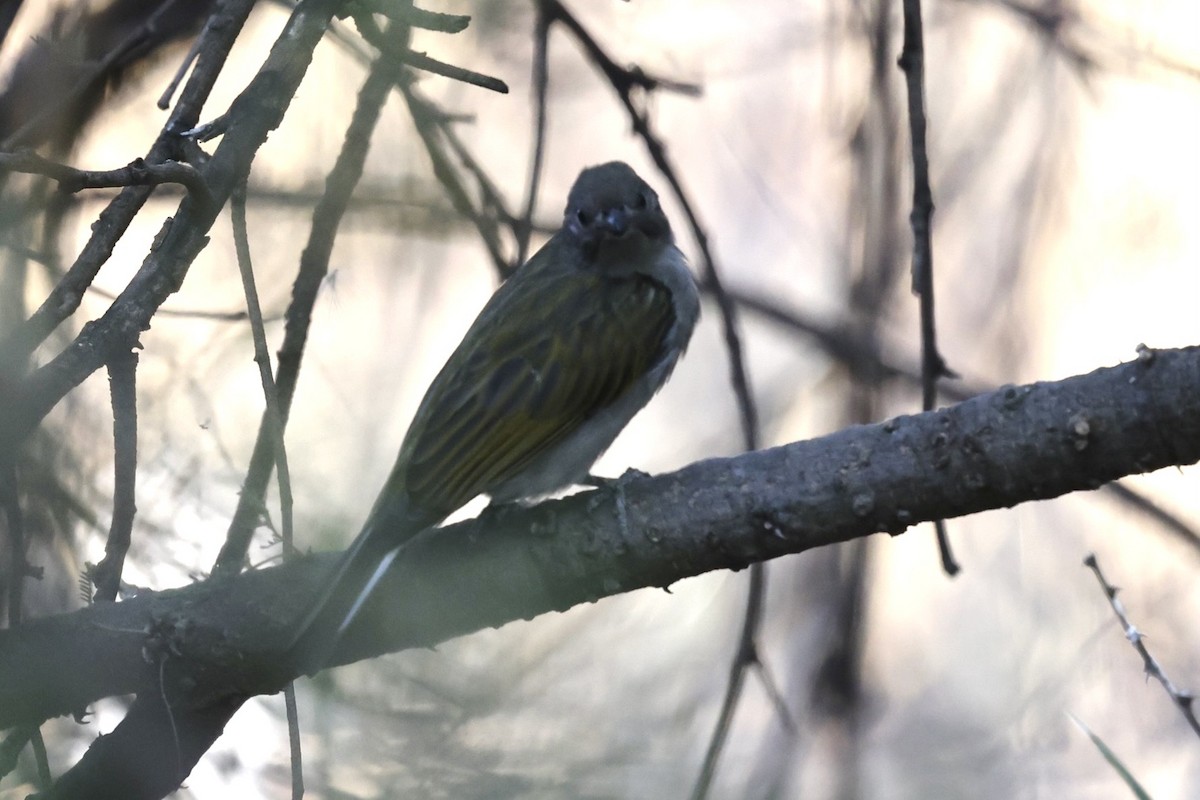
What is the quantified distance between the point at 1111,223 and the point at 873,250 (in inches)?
39.5

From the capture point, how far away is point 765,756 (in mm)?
6055

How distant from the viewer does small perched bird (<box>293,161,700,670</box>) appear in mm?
4238

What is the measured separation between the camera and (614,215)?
5.21m

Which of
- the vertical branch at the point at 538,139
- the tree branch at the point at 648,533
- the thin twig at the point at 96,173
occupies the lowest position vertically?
the tree branch at the point at 648,533

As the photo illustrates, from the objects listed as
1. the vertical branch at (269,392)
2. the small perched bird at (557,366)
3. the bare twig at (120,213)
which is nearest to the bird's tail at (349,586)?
the small perched bird at (557,366)

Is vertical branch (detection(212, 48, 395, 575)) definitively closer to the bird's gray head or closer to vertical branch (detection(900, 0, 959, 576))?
the bird's gray head

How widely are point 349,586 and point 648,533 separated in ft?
2.54

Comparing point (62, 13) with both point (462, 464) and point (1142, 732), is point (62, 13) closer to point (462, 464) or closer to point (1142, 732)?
point (462, 464)

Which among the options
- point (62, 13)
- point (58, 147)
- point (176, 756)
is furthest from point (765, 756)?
point (62, 13)

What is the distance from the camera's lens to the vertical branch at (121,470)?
3236mm

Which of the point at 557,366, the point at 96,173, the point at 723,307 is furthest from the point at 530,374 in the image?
the point at 96,173

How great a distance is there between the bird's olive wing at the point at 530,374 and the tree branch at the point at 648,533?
313 millimetres

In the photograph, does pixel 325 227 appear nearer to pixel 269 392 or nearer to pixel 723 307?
pixel 269 392

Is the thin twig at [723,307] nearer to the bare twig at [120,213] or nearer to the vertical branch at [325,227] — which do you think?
the vertical branch at [325,227]
